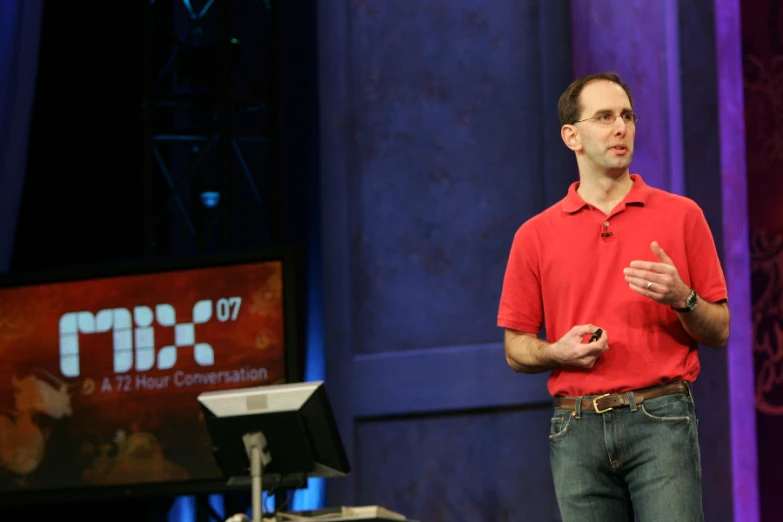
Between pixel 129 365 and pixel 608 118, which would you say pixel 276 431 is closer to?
pixel 608 118

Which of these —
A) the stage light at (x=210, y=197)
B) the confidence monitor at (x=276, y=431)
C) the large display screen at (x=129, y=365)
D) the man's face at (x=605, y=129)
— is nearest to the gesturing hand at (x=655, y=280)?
the man's face at (x=605, y=129)

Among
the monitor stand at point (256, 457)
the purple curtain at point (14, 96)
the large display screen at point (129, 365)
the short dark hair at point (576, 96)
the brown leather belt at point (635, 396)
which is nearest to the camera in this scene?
the brown leather belt at point (635, 396)

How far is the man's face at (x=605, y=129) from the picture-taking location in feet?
8.63

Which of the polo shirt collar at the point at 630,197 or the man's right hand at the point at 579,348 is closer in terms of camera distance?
the man's right hand at the point at 579,348

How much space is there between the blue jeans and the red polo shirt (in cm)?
7

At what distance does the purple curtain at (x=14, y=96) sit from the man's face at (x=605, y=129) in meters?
3.06

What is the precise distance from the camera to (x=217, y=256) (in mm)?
4562

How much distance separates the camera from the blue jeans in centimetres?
239

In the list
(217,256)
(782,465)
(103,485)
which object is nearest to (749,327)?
(782,465)

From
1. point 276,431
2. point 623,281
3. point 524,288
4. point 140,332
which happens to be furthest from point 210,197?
point 623,281

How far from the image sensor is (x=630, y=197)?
103 inches

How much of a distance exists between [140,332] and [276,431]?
179 centimetres

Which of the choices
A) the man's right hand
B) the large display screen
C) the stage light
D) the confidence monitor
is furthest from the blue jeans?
the stage light

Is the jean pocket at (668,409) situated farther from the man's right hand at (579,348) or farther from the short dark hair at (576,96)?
the short dark hair at (576,96)
